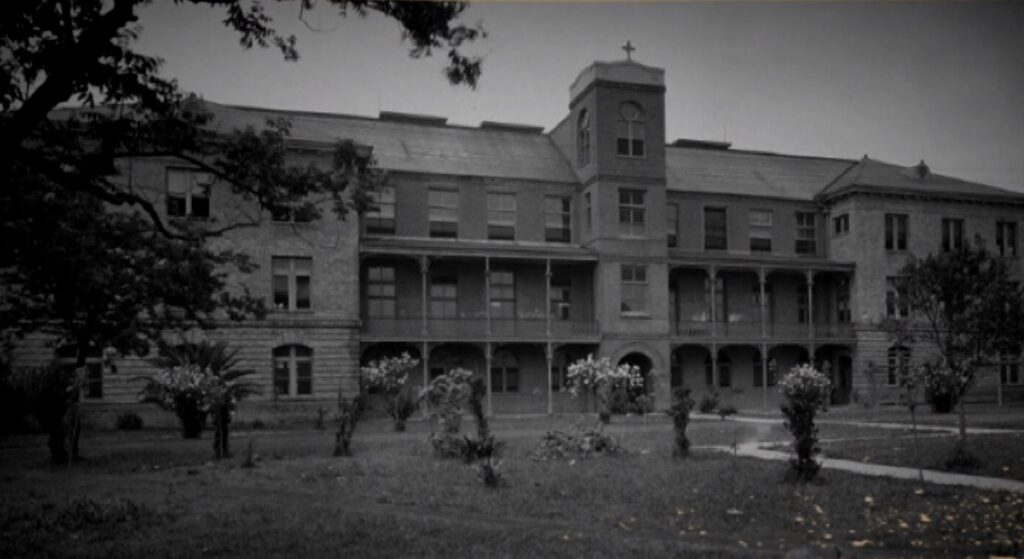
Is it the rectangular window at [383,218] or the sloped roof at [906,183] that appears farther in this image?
the sloped roof at [906,183]

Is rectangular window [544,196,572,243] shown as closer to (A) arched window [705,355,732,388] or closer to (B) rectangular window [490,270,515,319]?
(B) rectangular window [490,270,515,319]

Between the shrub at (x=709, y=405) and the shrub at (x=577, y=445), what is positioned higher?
the shrub at (x=577, y=445)

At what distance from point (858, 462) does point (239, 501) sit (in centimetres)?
1131

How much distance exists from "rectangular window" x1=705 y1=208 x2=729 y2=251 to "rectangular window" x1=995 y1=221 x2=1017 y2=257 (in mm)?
14554

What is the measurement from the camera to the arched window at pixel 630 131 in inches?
1550

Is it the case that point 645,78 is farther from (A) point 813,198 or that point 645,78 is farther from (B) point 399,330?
(B) point 399,330

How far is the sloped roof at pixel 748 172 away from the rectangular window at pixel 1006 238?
8358 millimetres

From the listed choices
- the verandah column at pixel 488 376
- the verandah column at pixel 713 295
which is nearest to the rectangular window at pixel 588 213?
the verandah column at pixel 713 295

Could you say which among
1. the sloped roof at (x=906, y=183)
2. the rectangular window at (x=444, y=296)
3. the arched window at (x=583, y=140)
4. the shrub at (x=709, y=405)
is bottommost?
the shrub at (x=709, y=405)

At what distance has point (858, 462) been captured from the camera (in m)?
16.4

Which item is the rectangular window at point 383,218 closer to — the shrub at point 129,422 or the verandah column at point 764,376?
the shrub at point 129,422

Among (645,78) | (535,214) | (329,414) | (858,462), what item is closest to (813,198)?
(645,78)

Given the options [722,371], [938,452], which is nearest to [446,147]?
[722,371]

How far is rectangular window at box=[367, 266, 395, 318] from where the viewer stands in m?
36.3
